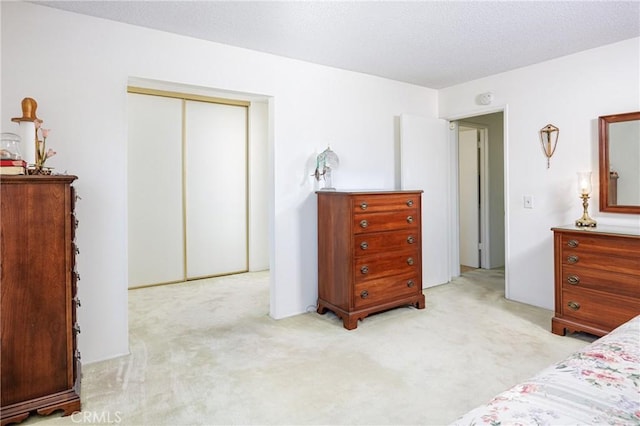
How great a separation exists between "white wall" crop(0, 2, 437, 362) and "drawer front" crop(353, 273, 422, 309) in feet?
1.91

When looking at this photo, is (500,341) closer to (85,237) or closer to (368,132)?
(368,132)

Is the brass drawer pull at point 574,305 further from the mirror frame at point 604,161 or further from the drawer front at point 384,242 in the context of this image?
the drawer front at point 384,242

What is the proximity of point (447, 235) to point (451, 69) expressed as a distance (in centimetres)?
188

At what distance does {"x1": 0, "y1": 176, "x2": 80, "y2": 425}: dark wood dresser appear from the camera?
1851mm

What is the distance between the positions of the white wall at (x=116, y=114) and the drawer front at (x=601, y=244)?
2.02 m

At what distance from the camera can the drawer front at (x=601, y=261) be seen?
2.59m

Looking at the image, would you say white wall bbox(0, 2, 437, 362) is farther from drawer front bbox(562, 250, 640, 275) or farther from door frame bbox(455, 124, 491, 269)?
door frame bbox(455, 124, 491, 269)

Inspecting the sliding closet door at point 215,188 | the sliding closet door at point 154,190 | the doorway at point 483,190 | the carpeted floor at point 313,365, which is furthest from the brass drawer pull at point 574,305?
the sliding closet door at point 154,190

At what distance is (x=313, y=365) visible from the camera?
2.48 meters

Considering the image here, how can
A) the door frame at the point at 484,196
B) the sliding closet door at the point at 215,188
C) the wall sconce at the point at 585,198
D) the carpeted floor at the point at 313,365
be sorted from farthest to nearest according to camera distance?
the door frame at the point at 484,196 < the sliding closet door at the point at 215,188 < the wall sconce at the point at 585,198 < the carpeted floor at the point at 313,365

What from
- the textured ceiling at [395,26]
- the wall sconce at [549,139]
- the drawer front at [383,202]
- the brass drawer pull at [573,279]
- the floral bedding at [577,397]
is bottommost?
the brass drawer pull at [573,279]

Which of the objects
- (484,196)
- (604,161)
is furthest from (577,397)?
(484,196)

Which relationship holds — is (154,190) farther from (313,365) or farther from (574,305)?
(574,305)

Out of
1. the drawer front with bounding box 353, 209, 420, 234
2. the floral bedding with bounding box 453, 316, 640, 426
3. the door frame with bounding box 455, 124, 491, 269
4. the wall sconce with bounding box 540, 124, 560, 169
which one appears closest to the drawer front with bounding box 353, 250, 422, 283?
the drawer front with bounding box 353, 209, 420, 234
